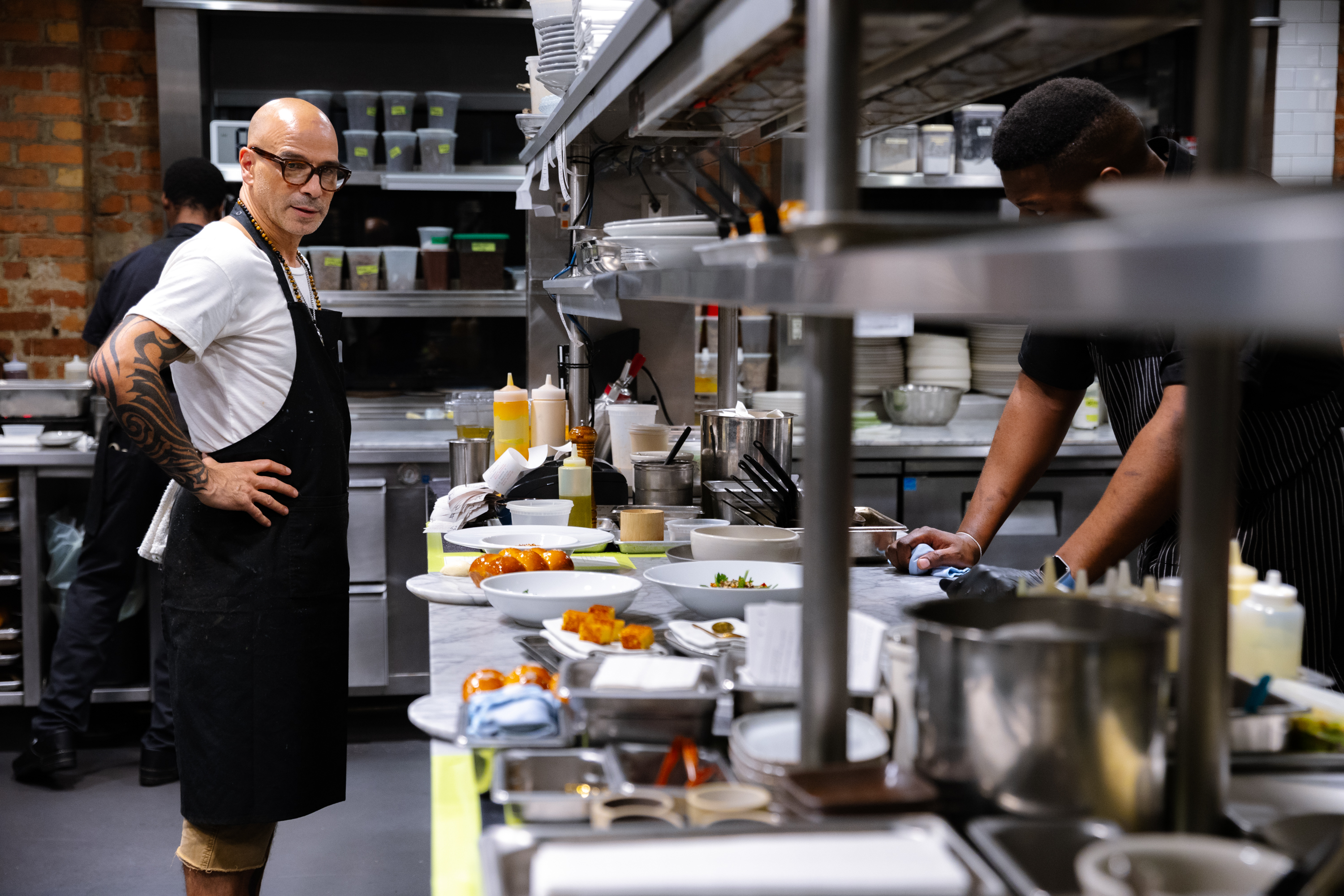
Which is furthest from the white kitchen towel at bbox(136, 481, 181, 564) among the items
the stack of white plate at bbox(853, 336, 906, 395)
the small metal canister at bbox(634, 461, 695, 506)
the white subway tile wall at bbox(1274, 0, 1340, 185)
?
the white subway tile wall at bbox(1274, 0, 1340, 185)

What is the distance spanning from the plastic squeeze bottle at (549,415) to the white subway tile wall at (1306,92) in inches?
141

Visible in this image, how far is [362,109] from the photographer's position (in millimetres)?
5035

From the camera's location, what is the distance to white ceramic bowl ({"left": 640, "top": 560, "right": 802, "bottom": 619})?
6.43 ft

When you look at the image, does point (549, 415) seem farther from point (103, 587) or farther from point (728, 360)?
point (103, 587)

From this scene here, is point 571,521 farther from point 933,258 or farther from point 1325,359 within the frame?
point 933,258

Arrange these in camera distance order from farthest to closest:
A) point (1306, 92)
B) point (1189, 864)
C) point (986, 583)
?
point (1306, 92) < point (986, 583) < point (1189, 864)

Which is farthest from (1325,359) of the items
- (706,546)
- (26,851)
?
(26,851)

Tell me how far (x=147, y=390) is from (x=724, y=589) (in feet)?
4.33

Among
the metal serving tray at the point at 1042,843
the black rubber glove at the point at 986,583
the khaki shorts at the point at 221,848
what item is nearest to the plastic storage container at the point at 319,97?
the khaki shorts at the point at 221,848

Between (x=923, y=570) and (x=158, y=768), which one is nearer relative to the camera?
(x=923, y=570)

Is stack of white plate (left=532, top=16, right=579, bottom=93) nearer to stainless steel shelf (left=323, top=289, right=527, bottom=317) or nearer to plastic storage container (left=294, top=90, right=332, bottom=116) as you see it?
stainless steel shelf (left=323, top=289, right=527, bottom=317)

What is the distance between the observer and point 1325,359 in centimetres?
226

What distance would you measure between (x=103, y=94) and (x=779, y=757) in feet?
16.1

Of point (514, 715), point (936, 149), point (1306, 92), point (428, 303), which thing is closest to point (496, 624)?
point (514, 715)
